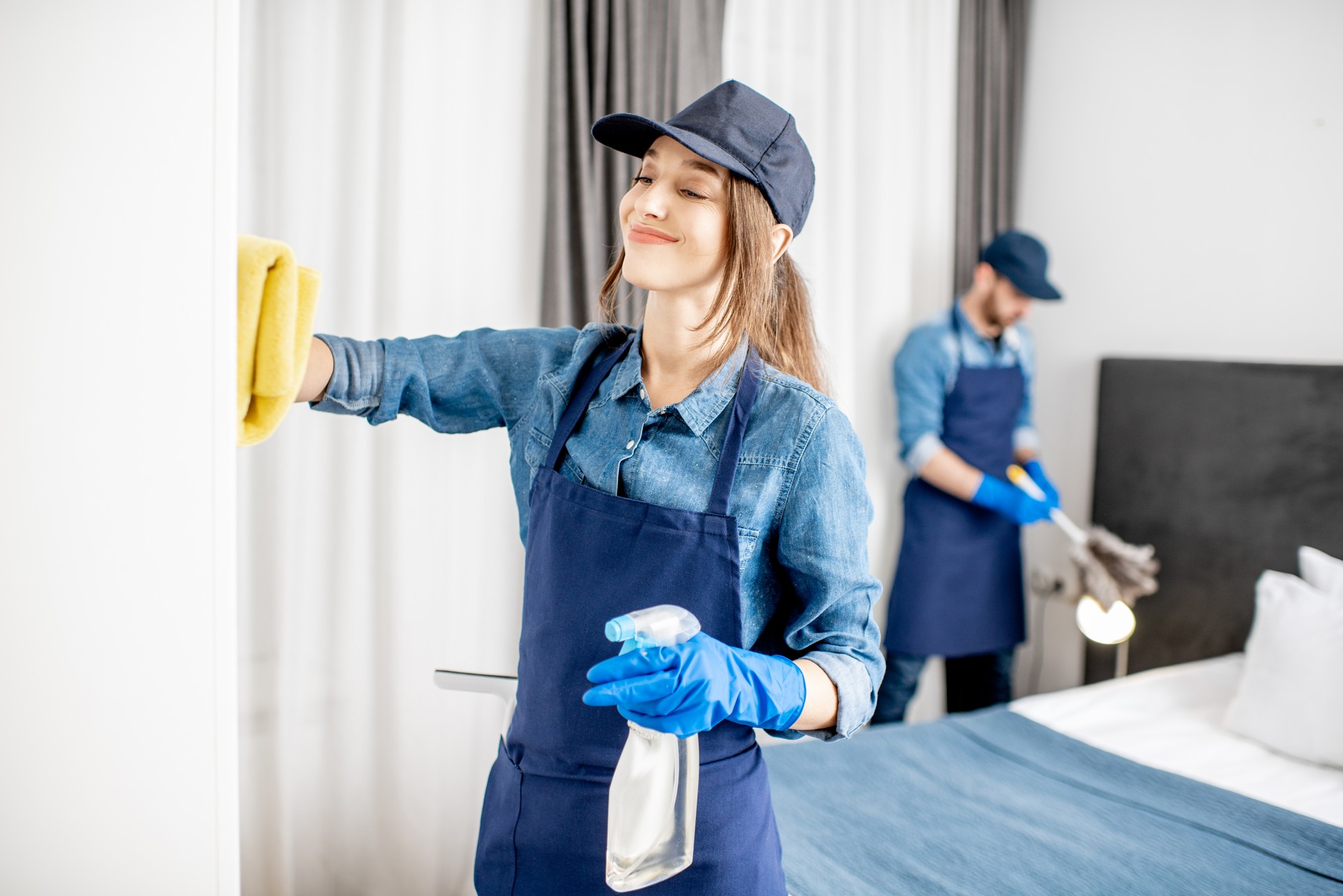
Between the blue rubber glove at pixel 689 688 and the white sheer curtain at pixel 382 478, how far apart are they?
127cm

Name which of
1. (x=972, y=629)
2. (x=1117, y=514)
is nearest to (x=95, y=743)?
(x=972, y=629)

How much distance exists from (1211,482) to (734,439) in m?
1.98

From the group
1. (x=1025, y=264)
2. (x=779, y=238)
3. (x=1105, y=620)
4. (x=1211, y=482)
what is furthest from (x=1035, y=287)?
(x=779, y=238)

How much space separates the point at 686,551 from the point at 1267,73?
2.38 m

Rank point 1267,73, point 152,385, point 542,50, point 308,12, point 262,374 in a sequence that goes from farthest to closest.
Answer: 1. point 1267,73
2. point 542,50
3. point 308,12
4. point 262,374
5. point 152,385

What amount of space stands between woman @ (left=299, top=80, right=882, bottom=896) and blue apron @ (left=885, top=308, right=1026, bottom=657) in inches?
63.6

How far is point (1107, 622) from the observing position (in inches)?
88.4

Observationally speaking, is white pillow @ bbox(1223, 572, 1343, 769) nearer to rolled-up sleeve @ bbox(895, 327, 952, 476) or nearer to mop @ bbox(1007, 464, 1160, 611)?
mop @ bbox(1007, 464, 1160, 611)

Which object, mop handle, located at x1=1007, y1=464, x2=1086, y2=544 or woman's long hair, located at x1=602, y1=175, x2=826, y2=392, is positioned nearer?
woman's long hair, located at x1=602, y1=175, x2=826, y2=392

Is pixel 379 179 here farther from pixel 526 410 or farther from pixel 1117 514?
pixel 1117 514

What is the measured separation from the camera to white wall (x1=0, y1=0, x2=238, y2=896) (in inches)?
23.5

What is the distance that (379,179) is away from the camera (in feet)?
6.66

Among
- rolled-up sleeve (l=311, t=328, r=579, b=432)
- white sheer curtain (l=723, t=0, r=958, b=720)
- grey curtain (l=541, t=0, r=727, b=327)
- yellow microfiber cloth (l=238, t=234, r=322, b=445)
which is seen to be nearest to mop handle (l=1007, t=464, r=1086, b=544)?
white sheer curtain (l=723, t=0, r=958, b=720)

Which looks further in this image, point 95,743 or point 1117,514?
point 1117,514
